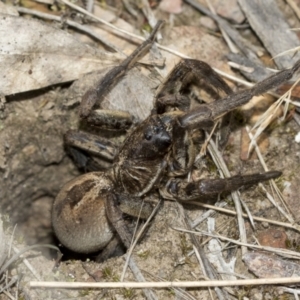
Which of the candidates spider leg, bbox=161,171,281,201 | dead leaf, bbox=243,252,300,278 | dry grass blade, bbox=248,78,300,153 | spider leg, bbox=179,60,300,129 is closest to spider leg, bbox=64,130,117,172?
spider leg, bbox=161,171,281,201

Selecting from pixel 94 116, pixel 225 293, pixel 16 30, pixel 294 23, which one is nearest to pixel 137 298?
pixel 225 293

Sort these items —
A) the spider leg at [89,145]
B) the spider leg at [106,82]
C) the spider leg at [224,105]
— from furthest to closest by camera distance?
the spider leg at [89,145]
the spider leg at [106,82]
the spider leg at [224,105]

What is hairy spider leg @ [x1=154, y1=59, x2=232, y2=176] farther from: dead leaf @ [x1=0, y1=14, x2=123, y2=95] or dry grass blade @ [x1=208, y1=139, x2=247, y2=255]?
dead leaf @ [x1=0, y1=14, x2=123, y2=95]

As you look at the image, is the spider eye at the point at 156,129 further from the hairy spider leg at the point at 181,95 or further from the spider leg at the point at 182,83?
the spider leg at the point at 182,83

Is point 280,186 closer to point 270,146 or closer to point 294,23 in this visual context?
point 270,146

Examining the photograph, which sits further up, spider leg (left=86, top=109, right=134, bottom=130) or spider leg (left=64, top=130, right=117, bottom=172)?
spider leg (left=86, top=109, right=134, bottom=130)

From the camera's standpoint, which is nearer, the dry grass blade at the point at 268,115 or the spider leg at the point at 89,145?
the dry grass blade at the point at 268,115

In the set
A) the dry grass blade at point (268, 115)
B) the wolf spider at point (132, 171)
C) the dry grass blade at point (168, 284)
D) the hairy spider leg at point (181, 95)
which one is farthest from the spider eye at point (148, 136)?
the dry grass blade at point (168, 284)

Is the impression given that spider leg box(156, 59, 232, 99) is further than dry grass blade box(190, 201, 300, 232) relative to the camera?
Yes
